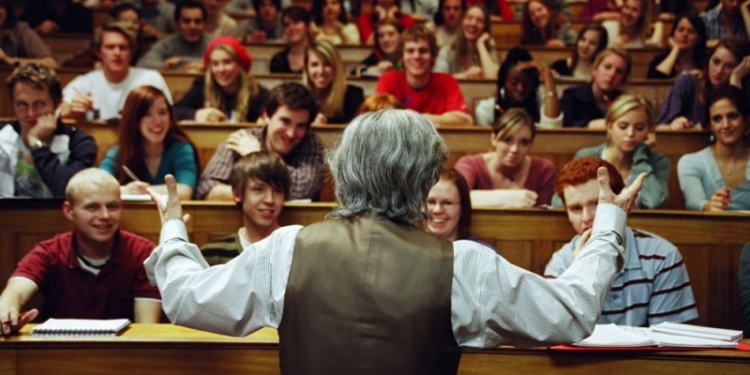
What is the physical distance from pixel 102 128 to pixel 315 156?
89cm

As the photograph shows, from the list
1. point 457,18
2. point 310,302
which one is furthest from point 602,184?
point 457,18

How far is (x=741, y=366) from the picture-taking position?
7.41ft

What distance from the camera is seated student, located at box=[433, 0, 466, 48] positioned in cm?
625

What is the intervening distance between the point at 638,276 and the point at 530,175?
38.0 inches

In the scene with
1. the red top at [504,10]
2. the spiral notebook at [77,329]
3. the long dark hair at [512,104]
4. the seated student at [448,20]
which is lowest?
the spiral notebook at [77,329]

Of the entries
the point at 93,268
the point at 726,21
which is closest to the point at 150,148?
the point at 93,268

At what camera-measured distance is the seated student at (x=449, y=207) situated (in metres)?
3.07

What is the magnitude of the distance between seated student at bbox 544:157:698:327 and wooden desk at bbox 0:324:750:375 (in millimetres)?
667

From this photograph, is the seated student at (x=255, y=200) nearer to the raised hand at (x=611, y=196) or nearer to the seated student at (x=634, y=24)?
the raised hand at (x=611, y=196)

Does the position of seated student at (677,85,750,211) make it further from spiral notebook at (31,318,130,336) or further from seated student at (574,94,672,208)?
spiral notebook at (31,318,130,336)

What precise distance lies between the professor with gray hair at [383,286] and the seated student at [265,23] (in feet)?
16.8

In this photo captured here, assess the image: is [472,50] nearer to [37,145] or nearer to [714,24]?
[714,24]

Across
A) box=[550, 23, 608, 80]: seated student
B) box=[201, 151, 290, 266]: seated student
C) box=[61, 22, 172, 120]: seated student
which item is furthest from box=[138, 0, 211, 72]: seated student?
box=[201, 151, 290, 266]: seated student

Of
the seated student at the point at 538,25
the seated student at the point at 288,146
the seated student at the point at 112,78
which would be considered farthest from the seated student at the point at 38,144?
the seated student at the point at 538,25
